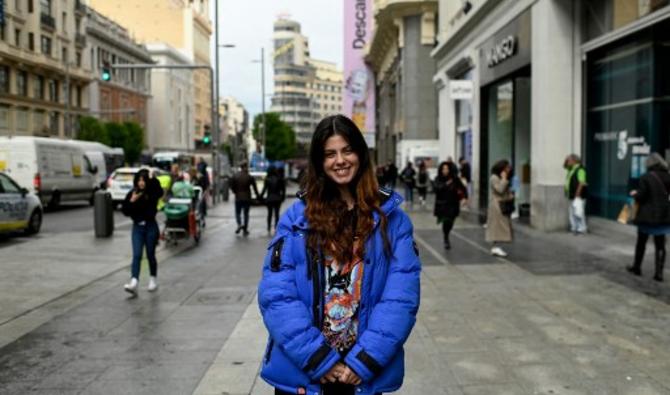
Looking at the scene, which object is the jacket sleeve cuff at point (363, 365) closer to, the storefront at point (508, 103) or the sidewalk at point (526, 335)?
the sidewalk at point (526, 335)

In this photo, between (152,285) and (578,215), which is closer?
(152,285)

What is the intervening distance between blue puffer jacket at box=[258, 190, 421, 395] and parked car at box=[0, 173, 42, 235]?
14.4m

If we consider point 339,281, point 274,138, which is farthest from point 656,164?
point 274,138

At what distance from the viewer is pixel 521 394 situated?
188 inches

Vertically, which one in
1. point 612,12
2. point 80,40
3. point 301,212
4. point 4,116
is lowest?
point 301,212

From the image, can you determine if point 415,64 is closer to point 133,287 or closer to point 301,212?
point 133,287

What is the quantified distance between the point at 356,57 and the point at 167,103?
1841 inches

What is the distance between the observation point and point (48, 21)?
49.5m

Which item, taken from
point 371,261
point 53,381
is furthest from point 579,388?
point 53,381

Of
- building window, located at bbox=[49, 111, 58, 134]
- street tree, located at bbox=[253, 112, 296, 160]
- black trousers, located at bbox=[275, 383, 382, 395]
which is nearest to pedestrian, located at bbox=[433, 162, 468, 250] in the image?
black trousers, located at bbox=[275, 383, 382, 395]

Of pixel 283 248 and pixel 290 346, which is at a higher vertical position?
pixel 283 248

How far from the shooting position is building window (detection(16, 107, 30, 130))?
53.6 meters

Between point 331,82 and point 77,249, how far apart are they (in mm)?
183644

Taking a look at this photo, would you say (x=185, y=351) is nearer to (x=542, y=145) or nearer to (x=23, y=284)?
(x=23, y=284)
